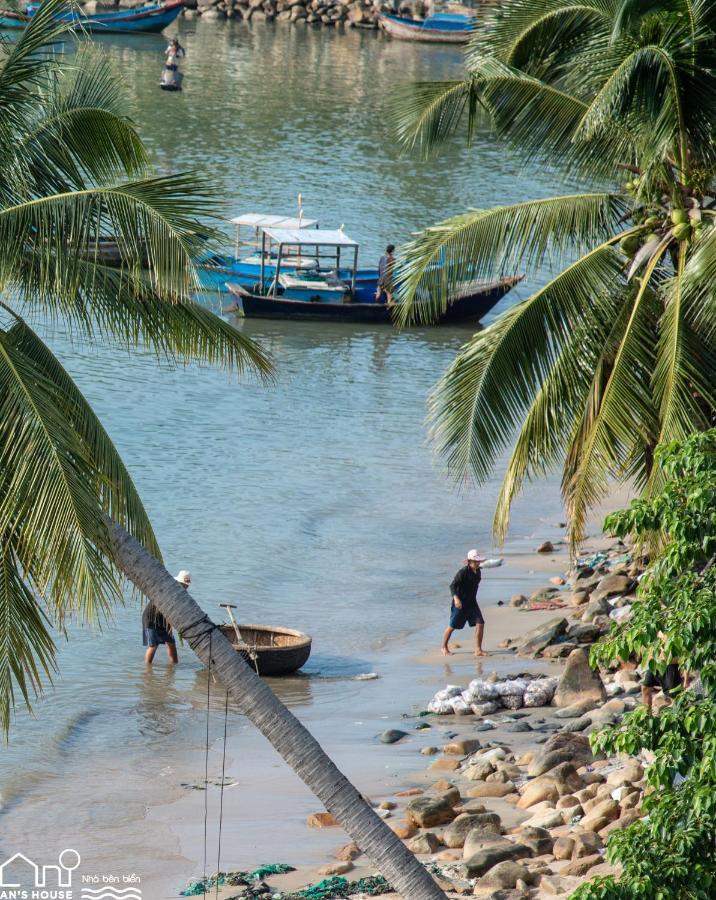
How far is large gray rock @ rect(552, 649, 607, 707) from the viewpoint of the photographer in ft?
45.0

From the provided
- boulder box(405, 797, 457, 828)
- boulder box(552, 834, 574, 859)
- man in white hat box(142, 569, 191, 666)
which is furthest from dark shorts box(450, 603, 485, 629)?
boulder box(552, 834, 574, 859)

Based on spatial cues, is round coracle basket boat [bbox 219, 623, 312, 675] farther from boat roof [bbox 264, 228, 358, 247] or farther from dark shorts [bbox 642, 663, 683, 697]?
boat roof [bbox 264, 228, 358, 247]

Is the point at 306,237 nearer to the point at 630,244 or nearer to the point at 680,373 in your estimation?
the point at 630,244

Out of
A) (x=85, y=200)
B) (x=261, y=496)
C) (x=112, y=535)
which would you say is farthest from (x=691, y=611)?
(x=261, y=496)

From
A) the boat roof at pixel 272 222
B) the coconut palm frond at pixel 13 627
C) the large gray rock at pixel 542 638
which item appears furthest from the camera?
the boat roof at pixel 272 222

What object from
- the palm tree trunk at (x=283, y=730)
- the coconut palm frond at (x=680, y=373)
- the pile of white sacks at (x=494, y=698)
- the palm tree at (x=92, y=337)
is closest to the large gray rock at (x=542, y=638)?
the pile of white sacks at (x=494, y=698)

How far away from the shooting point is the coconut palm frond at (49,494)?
302 inches

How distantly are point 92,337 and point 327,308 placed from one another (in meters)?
23.9

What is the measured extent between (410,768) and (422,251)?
4.74 meters

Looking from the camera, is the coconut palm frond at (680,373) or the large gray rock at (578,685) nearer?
the coconut palm frond at (680,373)

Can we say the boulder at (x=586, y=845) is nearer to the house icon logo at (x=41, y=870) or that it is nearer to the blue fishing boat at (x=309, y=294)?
the house icon logo at (x=41, y=870)

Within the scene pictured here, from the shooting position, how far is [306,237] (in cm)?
3111

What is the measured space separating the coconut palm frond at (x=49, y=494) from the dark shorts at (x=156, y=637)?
738 centimetres

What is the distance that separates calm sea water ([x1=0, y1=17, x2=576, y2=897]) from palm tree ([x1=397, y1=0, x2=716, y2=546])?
145 centimetres
